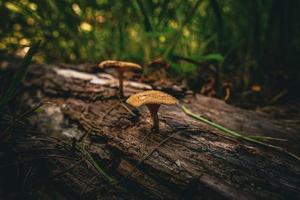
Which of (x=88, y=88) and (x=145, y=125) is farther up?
(x=88, y=88)

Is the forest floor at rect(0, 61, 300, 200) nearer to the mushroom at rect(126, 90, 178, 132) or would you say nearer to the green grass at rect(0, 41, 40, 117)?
the green grass at rect(0, 41, 40, 117)

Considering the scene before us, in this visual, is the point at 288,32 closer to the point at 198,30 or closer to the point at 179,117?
the point at 198,30

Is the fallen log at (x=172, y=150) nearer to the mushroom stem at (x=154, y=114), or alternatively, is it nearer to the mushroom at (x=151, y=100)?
the mushroom stem at (x=154, y=114)

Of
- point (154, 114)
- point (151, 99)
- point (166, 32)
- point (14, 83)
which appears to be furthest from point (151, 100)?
point (166, 32)

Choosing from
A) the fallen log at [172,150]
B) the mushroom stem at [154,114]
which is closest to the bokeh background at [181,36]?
the fallen log at [172,150]

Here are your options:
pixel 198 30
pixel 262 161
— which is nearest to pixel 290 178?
pixel 262 161

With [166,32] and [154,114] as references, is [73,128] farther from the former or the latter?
[166,32]
